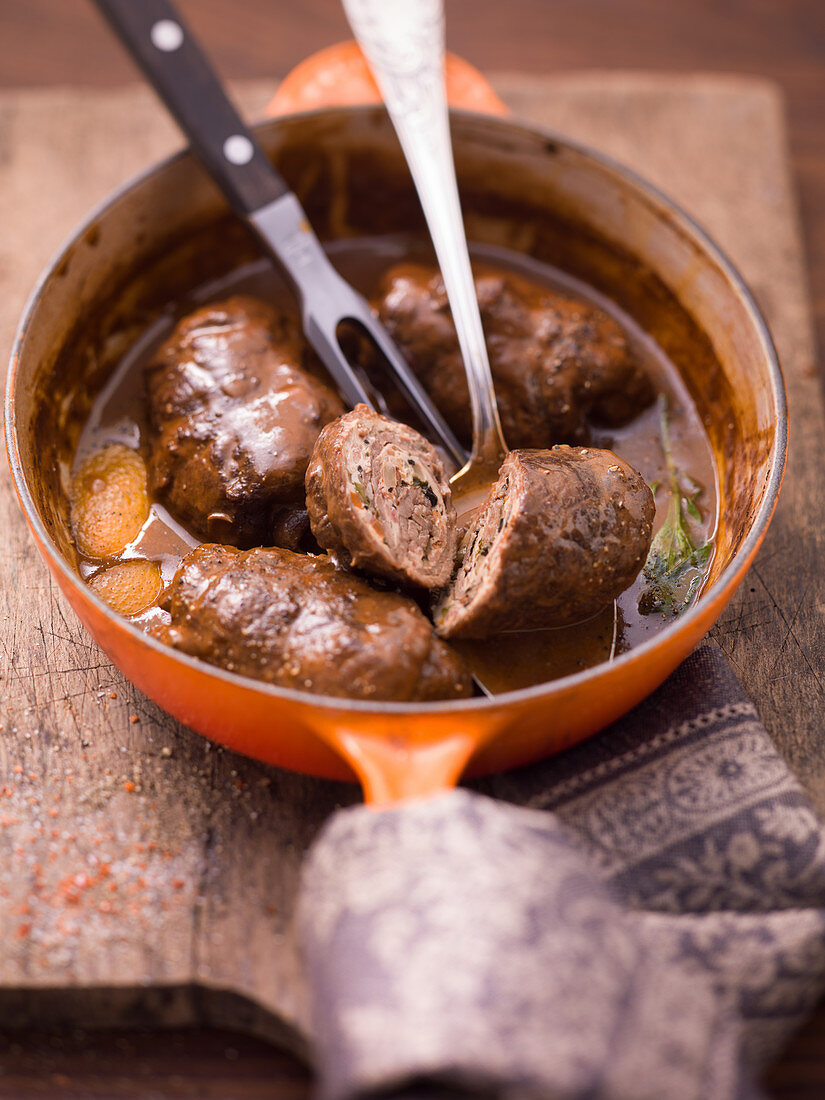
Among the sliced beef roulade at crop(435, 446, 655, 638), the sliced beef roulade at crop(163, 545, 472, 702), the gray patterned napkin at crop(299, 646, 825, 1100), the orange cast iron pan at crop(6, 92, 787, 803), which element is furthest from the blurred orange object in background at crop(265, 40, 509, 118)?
the gray patterned napkin at crop(299, 646, 825, 1100)

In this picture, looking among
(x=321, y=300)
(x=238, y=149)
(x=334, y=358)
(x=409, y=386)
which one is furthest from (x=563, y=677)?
(x=238, y=149)

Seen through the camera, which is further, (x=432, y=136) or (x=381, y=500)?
(x=432, y=136)

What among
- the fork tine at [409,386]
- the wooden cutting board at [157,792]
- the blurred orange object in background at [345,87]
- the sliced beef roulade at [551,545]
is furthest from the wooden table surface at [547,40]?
the sliced beef roulade at [551,545]

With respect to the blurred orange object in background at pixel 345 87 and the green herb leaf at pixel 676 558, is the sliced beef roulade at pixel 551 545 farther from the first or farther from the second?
the blurred orange object in background at pixel 345 87

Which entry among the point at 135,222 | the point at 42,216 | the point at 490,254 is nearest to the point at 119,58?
the point at 42,216

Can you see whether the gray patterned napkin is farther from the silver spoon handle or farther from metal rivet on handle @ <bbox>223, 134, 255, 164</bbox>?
metal rivet on handle @ <bbox>223, 134, 255, 164</bbox>

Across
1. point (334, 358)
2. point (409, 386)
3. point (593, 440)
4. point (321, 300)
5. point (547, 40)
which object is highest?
point (547, 40)

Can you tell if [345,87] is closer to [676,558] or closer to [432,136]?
[432,136]
